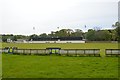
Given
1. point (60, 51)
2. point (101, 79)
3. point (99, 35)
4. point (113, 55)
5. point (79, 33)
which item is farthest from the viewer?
point (79, 33)

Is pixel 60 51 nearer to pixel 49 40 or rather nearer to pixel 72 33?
pixel 49 40

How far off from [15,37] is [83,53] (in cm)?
12696

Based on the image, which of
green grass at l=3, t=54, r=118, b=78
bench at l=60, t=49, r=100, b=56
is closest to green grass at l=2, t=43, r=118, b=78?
green grass at l=3, t=54, r=118, b=78

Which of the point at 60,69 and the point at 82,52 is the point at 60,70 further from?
the point at 82,52

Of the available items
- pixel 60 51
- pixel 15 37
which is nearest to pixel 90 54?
pixel 60 51

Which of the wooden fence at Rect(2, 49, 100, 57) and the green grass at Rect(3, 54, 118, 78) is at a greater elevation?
the wooden fence at Rect(2, 49, 100, 57)

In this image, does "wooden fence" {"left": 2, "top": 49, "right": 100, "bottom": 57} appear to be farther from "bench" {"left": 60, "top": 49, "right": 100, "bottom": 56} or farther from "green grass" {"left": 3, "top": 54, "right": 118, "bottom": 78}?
"green grass" {"left": 3, "top": 54, "right": 118, "bottom": 78}

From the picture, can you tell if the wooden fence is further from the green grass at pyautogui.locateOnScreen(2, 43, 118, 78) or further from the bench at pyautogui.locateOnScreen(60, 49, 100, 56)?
the green grass at pyautogui.locateOnScreen(2, 43, 118, 78)

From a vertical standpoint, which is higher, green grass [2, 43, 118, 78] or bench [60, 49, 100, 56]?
bench [60, 49, 100, 56]

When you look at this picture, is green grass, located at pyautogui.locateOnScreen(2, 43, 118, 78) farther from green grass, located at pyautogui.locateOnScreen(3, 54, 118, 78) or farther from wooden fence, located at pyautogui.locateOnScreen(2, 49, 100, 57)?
wooden fence, located at pyautogui.locateOnScreen(2, 49, 100, 57)

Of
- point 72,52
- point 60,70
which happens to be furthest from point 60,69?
point 72,52

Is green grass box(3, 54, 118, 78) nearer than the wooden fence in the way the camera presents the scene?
Yes

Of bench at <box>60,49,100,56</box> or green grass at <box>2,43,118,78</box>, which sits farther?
bench at <box>60,49,100,56</box>

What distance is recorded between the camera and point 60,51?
31047 mm
